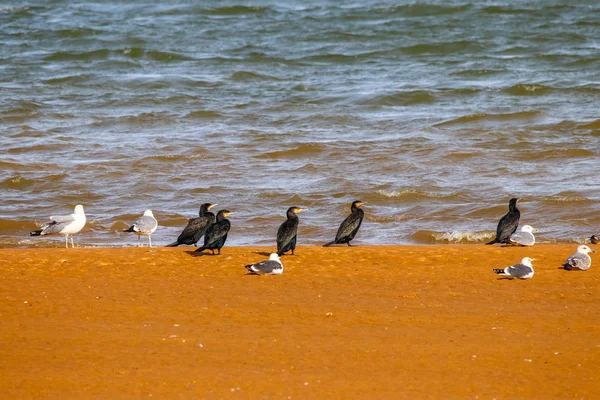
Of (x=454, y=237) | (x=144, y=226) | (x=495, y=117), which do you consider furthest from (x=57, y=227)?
(x=495, y=117)

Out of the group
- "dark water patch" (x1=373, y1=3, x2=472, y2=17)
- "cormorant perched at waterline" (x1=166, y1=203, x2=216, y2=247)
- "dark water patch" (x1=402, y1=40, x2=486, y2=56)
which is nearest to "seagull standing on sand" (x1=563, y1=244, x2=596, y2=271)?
"cormorant perched at waterline" (x1=166, y1=203, x2=216, y2=247)

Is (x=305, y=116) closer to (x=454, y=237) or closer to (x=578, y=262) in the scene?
(x=454, y=237)

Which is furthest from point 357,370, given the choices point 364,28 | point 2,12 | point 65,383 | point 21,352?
point 2,12

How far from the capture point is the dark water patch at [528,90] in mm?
23281

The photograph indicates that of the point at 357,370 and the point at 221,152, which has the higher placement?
the point at 357,370

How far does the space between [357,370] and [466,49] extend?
2329cm

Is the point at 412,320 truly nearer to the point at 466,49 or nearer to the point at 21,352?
the point at 21,352

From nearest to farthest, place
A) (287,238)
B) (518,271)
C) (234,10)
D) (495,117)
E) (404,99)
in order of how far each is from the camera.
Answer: (518,271)
(287,238)
(495,117)
(404,99)
(234,10)

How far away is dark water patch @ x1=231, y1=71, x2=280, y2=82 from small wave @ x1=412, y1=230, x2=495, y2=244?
46.4 feet

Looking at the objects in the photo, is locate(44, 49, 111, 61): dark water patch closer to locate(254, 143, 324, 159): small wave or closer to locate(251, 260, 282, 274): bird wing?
locate(254, 143, 324, 159): small wave

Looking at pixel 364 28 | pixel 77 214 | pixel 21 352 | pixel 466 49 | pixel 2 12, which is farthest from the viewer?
pixel 2 12

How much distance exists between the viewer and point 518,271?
9.48 m

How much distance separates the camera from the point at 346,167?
55.8ft

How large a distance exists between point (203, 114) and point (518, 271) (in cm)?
1376
